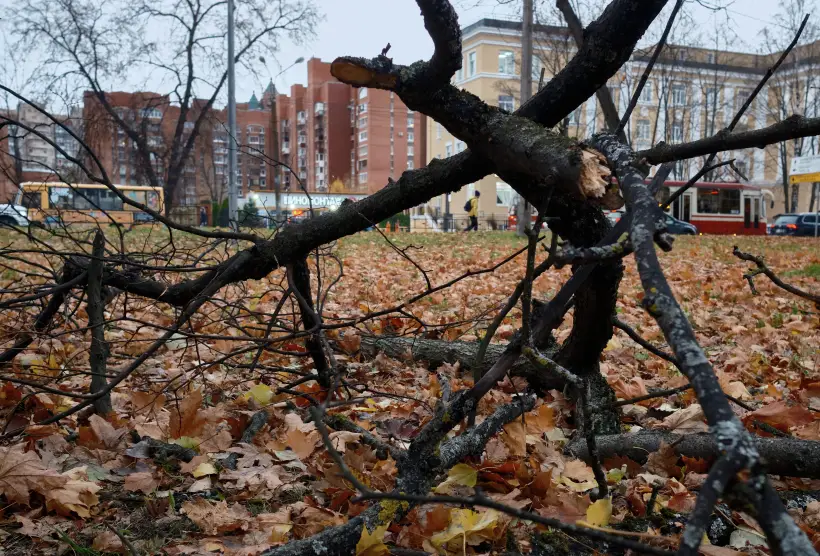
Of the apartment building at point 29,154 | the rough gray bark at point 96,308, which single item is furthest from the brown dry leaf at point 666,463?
the apartment building at point 29,154

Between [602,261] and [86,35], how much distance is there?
83.9ft

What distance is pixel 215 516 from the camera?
187cm

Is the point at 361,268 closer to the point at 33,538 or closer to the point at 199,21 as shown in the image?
the point at 33,538

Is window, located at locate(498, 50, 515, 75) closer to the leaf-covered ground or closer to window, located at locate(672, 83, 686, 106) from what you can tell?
window, located at locate(672, 83, 686, 106)

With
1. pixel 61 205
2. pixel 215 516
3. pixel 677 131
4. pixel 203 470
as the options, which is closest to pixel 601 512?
pixel 215 516

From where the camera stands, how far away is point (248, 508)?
79.4 inches

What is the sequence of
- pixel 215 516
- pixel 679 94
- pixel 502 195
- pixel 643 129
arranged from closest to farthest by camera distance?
pixel 215 516 → pixel 679 94 → pixel 502 195 → pixel 643 129

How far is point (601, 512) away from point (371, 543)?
0.67m

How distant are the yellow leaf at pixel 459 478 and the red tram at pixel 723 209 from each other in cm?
3484

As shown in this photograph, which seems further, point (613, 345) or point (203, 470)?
point (613, 345)

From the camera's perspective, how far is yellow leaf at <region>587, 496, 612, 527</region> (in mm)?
1746

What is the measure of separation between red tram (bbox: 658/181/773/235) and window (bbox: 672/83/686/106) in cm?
994

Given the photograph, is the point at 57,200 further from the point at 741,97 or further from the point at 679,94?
the point at 741,97

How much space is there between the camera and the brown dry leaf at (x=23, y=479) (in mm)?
Answer: 1914
